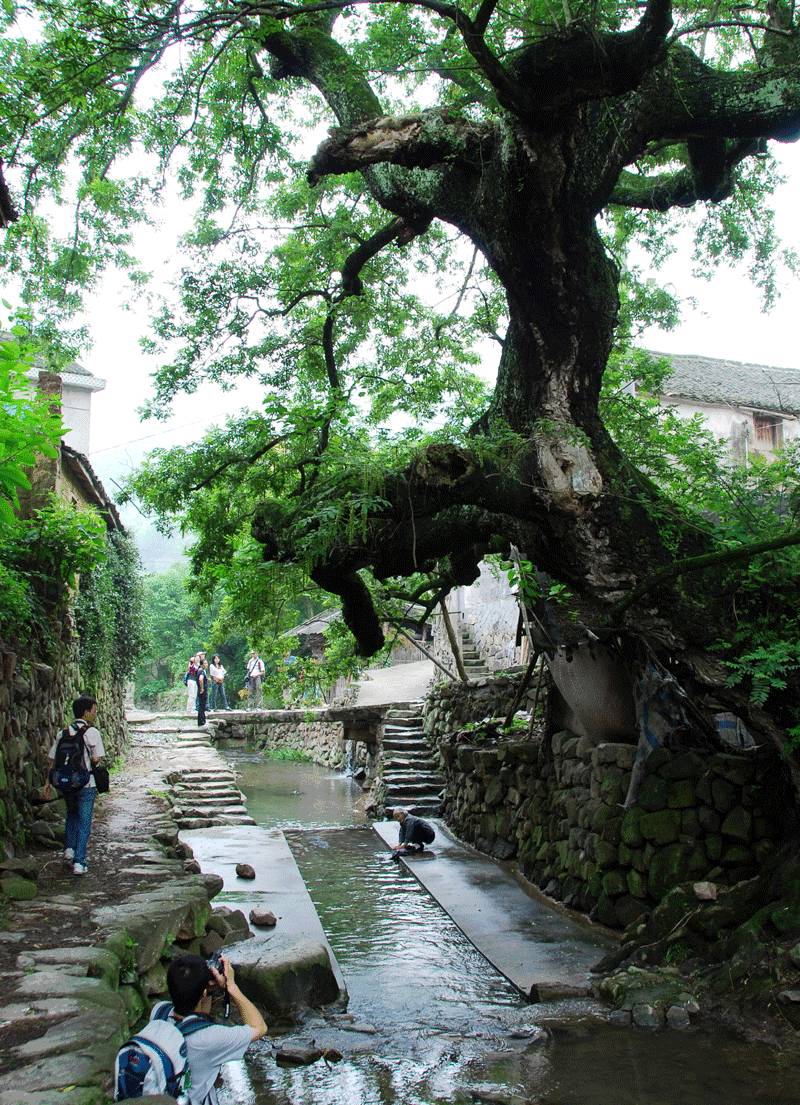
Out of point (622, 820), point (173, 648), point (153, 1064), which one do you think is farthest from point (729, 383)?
point (173, 648)

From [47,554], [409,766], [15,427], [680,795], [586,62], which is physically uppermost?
[586,62]

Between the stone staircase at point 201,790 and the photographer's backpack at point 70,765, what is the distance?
4.85 m

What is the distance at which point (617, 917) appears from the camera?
7723mm

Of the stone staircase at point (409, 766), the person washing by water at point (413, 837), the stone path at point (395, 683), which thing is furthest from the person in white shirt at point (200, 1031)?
the stone path at point (395, 683)

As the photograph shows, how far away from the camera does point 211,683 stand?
107 feet

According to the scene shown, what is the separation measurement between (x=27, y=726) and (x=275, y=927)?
3070 mm

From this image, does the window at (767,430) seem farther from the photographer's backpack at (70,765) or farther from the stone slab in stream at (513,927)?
the photographer's backpack at (70,765)

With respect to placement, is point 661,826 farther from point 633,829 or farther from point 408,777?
point 408,777

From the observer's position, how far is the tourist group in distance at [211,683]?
21.8m

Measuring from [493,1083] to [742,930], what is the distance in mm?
2142

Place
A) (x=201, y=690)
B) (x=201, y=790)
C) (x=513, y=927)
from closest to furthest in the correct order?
(x=513, y=927)
(x=201, y=790)
(x=201, y=690)

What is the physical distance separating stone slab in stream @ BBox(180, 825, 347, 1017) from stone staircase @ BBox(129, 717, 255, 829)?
316 mm

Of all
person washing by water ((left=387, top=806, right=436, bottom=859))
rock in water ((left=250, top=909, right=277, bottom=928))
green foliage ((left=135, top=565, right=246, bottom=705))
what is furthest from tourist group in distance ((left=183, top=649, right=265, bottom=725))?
rock in water ((left=250, top=909, right=277, bottom=928))

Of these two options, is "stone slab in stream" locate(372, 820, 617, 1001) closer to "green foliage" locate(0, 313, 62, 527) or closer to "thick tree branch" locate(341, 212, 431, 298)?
"green foliage" locate(0, 313, 62, 527)
